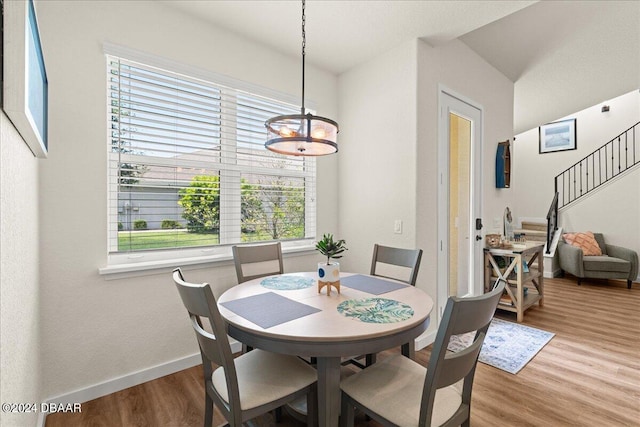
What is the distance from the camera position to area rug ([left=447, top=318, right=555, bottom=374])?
8.13 feet

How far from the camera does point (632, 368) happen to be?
2.38 meters

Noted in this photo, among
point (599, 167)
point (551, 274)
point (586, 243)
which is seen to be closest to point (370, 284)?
point (551, 274)

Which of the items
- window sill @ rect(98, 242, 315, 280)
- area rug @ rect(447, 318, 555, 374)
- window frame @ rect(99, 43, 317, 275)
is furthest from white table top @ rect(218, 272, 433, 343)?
area rug @ rect(447, 318, 555, 374)

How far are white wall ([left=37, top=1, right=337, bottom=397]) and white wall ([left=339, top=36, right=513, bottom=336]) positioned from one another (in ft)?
5.66

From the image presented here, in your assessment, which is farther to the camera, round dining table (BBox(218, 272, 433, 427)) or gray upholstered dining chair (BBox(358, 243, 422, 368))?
gray upholstered dining chair (BBox(358, 243, 422, 368))

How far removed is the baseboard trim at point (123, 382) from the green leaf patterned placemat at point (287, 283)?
986 mm

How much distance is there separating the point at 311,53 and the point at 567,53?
10.2ft

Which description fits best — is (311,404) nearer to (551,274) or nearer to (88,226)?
(88,226)

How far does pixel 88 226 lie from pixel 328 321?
171 cm

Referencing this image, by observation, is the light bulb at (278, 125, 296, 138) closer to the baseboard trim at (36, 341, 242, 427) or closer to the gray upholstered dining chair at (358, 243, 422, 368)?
the gray upholstered dining chair at (358, 243, 422, 368)

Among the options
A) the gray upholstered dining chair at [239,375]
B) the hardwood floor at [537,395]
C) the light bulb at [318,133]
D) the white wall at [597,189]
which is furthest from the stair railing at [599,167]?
the gray upholstered dining chair at [239,375]

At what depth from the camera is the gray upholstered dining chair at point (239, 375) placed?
3.99ft

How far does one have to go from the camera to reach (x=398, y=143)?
287cm

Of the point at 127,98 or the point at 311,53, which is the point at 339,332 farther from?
the point at 311,53
